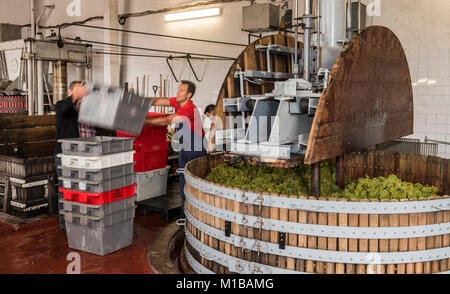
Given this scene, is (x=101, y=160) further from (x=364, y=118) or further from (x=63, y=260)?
(x=364, y=118)

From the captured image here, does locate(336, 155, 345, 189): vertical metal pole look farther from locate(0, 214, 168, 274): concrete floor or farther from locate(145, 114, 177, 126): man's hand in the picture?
locate(0, 214, 168, 274): concrete floor

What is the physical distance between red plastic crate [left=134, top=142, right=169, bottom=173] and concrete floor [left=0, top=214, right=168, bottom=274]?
37.2 inches

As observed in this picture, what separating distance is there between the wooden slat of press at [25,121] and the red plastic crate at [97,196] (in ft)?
7.36

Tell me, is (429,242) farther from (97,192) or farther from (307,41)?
(97,192)

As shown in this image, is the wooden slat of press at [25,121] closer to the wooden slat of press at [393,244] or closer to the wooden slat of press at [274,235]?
the wooden slat of press at [274,235]

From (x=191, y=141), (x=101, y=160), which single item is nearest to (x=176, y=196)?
(x=191, y=141)

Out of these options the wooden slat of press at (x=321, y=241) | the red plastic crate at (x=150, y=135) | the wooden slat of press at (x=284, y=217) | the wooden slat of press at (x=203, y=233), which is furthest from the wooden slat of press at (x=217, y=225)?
the red plastic crate at (x=150, y=135)

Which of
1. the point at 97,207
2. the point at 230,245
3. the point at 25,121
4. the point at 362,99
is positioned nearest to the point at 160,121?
the point at 97,207

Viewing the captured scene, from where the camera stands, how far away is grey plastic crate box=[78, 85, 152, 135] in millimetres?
3543

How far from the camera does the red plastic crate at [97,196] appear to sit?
4.12 metres

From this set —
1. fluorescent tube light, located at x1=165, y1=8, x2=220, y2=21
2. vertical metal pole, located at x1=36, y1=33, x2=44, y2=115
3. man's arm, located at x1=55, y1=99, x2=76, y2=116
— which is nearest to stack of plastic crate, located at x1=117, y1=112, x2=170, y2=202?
man's arm, located at x1=55, y1=99, x2=76, y2=116

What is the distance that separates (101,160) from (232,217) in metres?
1.52

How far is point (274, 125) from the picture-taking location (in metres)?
3.37

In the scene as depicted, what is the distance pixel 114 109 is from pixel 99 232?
4.44 feet
